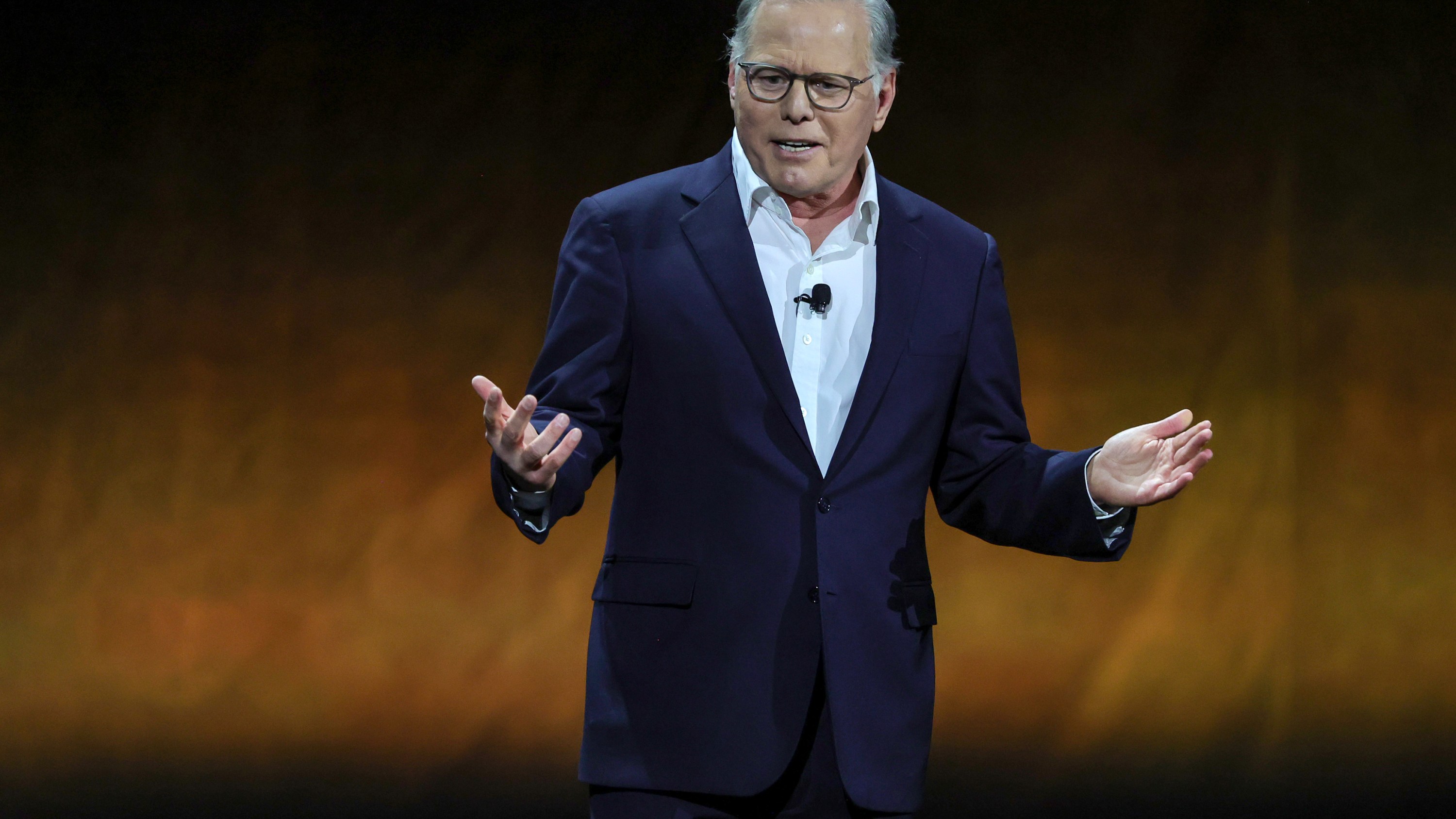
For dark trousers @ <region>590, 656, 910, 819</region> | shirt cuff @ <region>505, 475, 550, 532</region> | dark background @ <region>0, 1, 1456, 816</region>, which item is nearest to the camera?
shirt cuff @ <region>505, 475, 550, 532</region>

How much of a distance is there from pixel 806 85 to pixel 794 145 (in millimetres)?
72

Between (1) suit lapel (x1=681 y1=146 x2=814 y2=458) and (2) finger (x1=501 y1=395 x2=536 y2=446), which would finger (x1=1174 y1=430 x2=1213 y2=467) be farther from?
(2) finger (x1=501 y1=395 x2=536 y2=446)

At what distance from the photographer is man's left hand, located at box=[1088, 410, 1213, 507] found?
1.71 metres

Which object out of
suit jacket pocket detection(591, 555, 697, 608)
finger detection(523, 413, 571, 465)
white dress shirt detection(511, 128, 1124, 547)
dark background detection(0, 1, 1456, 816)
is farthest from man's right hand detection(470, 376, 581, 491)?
dark background detection(0, 1, 1456, 816)

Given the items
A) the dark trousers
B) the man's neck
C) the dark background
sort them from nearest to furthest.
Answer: the dark trousers < the man's neck < the dark background

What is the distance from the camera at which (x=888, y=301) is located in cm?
184

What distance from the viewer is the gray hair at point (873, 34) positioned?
1.84m

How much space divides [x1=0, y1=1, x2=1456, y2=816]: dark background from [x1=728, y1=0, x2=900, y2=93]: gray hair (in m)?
1.69

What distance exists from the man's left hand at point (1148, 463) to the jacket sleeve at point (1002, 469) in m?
0.03

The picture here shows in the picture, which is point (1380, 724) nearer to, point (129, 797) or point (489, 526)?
point (489, 526)

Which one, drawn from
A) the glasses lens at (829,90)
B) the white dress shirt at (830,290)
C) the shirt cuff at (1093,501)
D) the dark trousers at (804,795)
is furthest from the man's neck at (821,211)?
the dark trousers at (804,795)

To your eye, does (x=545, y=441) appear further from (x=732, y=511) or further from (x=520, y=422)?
(x=732, y=511)

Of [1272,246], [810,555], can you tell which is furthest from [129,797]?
[1272,246]

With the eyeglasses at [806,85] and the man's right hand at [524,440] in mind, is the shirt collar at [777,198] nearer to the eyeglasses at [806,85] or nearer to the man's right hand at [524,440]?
the eyeglasses at [806,85]
